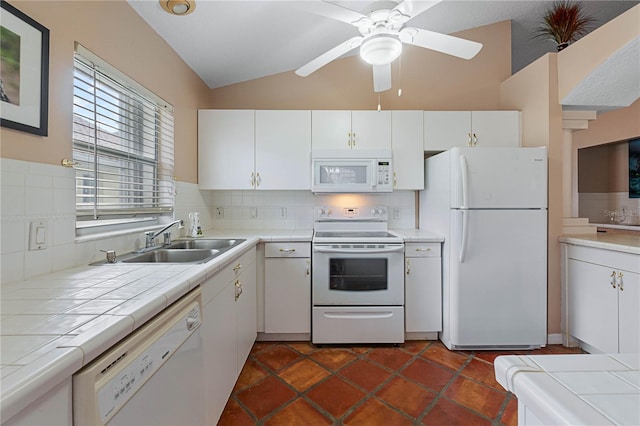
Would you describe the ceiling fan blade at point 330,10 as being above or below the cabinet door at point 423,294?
above

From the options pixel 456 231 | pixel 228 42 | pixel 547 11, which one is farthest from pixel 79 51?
pixel 547 11

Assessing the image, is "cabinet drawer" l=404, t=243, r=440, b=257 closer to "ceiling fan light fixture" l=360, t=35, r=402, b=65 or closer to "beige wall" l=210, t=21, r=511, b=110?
"ceiling fan light fixture" l=360, t=35, r=402, b=65

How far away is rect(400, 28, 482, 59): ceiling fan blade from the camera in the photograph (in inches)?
63.4

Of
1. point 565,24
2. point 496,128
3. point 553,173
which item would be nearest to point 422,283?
point 553,173

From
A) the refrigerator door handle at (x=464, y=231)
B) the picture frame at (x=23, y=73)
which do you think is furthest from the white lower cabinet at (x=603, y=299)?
the picture frame at (x=23, y=73)

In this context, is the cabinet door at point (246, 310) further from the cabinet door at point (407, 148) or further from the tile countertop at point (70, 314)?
the cabinet door at point (407, 148)

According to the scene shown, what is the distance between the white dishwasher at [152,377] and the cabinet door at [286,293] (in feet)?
3.86

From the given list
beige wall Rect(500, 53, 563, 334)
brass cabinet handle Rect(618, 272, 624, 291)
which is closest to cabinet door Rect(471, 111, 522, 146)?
beige wall Rect(500, 53, 563, 334)

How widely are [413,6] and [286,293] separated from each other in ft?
7.02

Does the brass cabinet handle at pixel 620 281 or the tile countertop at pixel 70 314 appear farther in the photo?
the brass cabinet handle at pixel 620 281

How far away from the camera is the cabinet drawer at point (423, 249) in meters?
2.40

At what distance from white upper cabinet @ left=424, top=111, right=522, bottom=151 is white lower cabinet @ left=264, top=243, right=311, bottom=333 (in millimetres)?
1614

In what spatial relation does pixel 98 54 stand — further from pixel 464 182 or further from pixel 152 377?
pixel 464 182

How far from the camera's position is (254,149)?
272 cm
